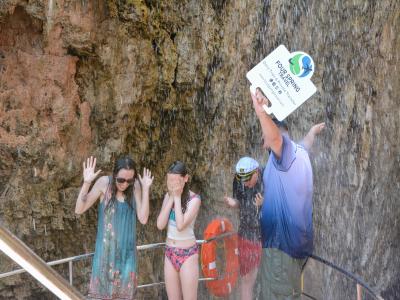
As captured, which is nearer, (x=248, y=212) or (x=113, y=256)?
(x=113, y=256)

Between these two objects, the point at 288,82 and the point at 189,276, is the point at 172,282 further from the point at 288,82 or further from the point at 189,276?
the point at 288,82

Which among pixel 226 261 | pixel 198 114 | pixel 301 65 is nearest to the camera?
pixel 301 65

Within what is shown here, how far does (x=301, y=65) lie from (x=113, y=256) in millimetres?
1816

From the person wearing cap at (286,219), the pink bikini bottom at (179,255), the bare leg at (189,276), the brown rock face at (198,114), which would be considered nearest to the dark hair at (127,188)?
the pink bikini bottom at (179,255)

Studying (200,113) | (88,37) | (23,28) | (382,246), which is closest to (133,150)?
(200,113)

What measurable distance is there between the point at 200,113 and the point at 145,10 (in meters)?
1.48

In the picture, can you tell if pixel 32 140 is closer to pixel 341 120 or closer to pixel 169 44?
pixel 169 44

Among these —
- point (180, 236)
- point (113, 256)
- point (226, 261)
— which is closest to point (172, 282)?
point (180, 236)

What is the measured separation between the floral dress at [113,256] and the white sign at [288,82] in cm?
132

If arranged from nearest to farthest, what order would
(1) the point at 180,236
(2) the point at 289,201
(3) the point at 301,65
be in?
1. (3) the point at 301,65
2. (2) the point at 289,201
3. (1) the point at 180,236

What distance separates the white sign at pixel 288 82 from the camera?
10.2ft

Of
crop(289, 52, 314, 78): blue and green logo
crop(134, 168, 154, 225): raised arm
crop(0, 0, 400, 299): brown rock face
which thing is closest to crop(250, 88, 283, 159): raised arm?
crop(289, 52, 314, 78): blue and green logo

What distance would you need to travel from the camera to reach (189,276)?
12.6 ft

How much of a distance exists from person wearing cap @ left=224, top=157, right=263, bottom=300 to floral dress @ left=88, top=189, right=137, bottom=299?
84 cm
